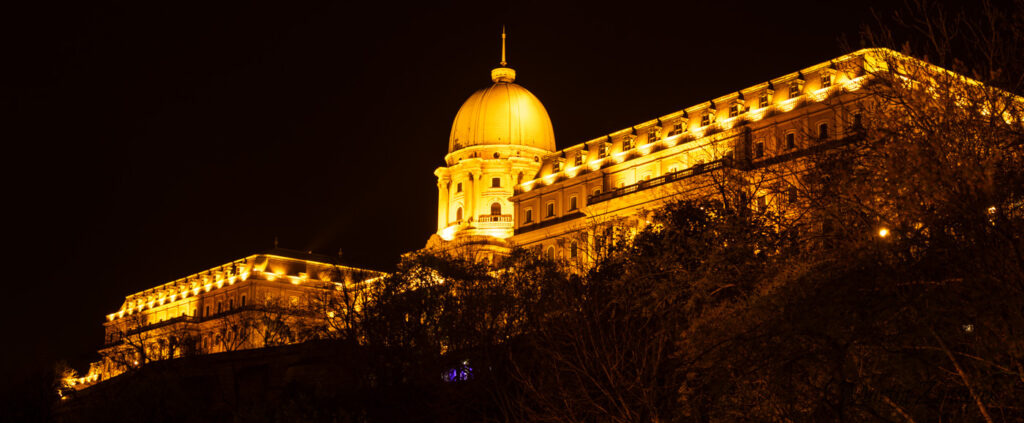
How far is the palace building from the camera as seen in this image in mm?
70250

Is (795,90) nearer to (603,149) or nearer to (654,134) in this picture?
(654,134)

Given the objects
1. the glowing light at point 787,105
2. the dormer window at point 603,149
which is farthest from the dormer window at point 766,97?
the dormer window at point 603,149

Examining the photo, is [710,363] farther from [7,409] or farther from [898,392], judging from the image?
[7,409]

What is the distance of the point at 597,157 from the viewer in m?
91.4

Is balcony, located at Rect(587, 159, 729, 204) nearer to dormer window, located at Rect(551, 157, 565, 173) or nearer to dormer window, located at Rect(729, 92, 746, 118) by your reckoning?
dormer window, located at Rect(729, 92, 746, 118)

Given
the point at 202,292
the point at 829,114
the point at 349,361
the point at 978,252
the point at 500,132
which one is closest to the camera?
the point at 978,252

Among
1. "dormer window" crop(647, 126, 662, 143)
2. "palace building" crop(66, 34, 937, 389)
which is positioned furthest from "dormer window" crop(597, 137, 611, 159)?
"dormer window" crop(647, 126, 662, 143)

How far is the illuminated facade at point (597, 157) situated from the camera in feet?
235

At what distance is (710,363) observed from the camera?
25438 millimetres

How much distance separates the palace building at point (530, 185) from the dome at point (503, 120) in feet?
0.46

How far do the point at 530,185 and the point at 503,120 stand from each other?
2029 centimetres

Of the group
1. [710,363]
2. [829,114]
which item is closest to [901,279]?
[710,363]

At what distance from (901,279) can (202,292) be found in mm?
124793

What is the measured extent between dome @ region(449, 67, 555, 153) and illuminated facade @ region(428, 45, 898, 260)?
12 centimetres
